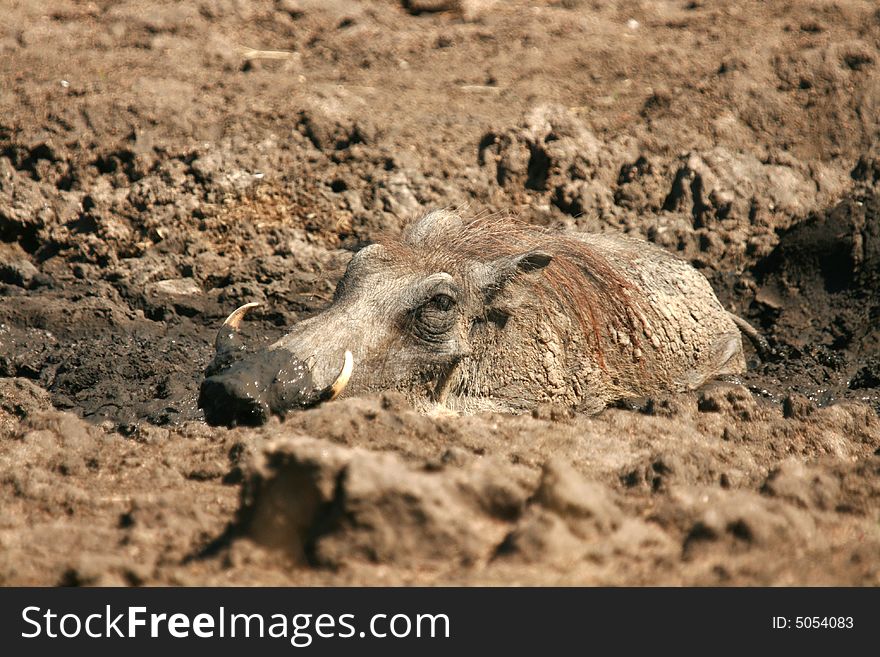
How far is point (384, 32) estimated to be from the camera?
9.05 meters

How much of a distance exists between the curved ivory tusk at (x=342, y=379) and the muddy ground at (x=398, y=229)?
6.9 inches

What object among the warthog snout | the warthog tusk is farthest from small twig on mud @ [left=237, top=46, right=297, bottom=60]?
the warthog snout

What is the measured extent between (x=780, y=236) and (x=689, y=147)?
102cm

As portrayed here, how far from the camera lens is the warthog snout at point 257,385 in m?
4.37

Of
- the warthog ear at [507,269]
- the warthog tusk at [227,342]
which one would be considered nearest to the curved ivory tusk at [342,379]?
the warthog tusk at [227,342]

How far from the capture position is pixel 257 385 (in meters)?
4.45

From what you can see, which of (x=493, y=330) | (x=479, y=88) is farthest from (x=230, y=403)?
(x=479, y=88)

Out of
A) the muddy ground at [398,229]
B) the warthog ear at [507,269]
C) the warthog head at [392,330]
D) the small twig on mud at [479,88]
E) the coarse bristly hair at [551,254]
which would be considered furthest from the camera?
the small twig on mud at [479,88]

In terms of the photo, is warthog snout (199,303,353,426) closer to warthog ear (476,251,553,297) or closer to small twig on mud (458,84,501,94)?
warthog ear (476,251,553,297)

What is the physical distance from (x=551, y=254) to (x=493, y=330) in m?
0.53

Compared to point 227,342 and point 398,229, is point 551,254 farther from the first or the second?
point 398,229

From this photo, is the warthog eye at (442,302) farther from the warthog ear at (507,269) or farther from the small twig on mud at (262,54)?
the small twig on mud at (262,54)
